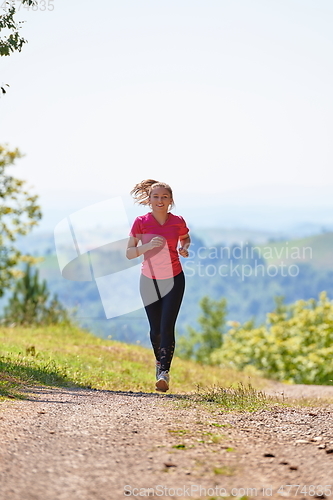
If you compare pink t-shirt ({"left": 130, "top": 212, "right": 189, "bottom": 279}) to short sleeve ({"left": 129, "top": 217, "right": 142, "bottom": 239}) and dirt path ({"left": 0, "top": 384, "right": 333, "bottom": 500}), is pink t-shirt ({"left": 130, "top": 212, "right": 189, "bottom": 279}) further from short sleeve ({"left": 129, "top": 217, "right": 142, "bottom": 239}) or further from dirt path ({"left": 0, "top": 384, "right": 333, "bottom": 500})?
dirt path ({"left": 0, "top": 384, "right": 333, "bottom": 500})

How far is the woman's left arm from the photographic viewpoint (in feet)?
26.0

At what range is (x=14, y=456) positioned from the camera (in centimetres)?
386

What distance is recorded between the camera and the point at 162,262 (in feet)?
26.0

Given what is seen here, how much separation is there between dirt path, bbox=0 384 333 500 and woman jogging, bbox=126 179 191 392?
7.10 feet

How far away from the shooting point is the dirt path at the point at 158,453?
324 centimetres

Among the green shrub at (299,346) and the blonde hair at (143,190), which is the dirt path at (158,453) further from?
the green shrub at (299,346)

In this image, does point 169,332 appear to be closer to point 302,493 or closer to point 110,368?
point 110,368

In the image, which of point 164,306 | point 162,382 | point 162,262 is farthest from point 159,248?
point 162,382

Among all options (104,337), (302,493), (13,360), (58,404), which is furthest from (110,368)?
(302,493)

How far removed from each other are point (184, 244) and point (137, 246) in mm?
643

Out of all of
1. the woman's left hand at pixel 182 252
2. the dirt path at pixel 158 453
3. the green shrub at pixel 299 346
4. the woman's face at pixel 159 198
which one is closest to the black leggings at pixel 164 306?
the woman's left hand at pixel 182 252

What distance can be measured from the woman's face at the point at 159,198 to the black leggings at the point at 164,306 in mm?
897
